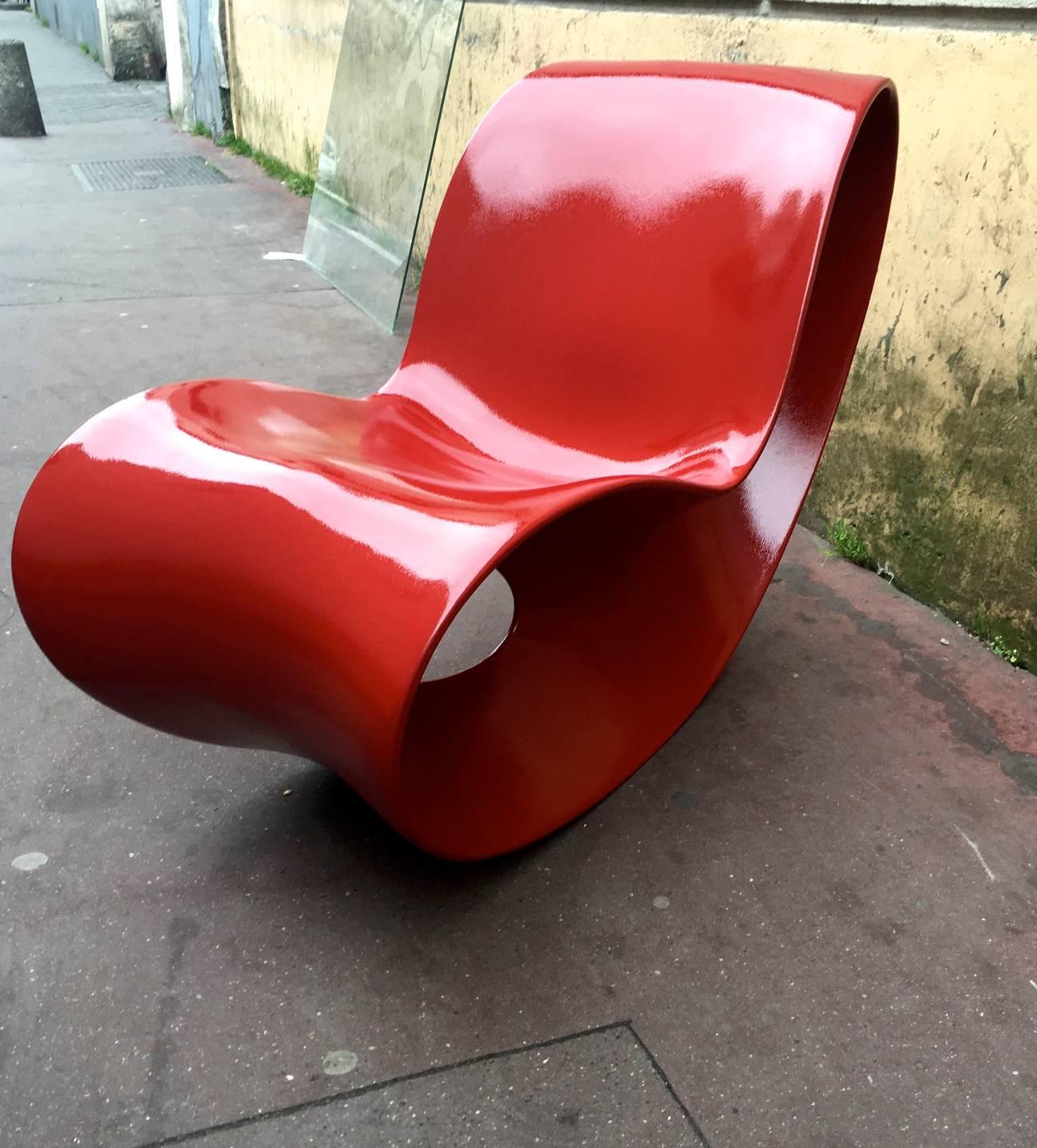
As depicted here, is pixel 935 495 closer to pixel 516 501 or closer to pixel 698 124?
pixel 698 124

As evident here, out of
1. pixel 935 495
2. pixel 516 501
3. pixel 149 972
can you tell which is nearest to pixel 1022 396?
pixel 935 495

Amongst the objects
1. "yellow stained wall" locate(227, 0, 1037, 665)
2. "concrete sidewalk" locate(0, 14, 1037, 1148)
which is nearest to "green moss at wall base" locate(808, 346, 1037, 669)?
"yellow stained wall" locate(227, 0, 1037, 665)

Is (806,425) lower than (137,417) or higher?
lower

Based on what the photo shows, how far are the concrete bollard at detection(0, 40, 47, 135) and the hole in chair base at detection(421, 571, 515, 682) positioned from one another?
707cm

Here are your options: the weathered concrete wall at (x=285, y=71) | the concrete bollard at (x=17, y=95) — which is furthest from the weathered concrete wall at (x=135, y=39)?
the weathered concrete wall at (x=285, y=71)

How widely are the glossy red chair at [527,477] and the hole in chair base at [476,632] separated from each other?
210 millimetres

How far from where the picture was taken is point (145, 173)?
7137 mm

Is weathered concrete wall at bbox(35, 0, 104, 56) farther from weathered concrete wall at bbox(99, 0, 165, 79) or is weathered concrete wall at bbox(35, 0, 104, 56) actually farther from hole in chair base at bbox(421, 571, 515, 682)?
hole in chair base at bbox(421, 571, 515, 682)

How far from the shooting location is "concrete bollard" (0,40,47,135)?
8.02 m

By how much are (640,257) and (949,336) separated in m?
0.85

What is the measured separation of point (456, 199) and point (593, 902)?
4.42 ft

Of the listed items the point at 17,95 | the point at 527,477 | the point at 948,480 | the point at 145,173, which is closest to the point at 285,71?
the point at 145,173

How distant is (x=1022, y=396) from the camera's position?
91.4 inches

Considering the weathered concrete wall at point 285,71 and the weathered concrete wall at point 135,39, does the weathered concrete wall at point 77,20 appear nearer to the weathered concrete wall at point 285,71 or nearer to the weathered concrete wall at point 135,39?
the weathered concrete wall at point 135,39
